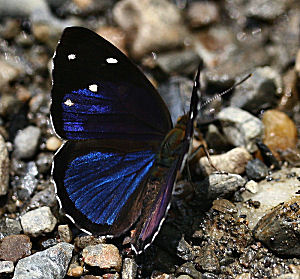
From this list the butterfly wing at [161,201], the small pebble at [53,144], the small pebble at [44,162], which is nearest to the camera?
the butterfly wing at [161,201]

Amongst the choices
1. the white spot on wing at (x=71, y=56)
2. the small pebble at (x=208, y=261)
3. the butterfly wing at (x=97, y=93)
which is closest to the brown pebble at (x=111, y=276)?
the small pebble at (x=208, y=261)

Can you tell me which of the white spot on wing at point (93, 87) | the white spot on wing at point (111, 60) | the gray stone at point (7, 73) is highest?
the white spot on wing at point (111, 60)

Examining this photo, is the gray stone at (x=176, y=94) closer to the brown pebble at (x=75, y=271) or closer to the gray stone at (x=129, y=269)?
the gray stone at (x=129, y=269)

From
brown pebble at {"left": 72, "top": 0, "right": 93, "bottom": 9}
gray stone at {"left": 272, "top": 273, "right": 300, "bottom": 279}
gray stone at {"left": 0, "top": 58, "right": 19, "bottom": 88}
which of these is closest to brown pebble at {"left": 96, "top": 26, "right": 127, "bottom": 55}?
brown pebble at {"left": 72, "top": 0, "right": 93, "bottom": 9}

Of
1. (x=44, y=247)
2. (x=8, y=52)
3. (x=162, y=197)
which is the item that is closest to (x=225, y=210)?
(x=162, y=197)

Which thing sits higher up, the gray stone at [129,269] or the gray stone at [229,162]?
the gray stone at [229,162]

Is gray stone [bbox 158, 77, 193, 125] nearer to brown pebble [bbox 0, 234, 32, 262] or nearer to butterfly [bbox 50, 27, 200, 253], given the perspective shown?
butterfly [bbox 50, 27, 200, 253]

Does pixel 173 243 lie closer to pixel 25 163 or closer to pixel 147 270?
pixel 147 270

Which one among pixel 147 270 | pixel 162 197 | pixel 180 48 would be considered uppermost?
pixel 180 48
